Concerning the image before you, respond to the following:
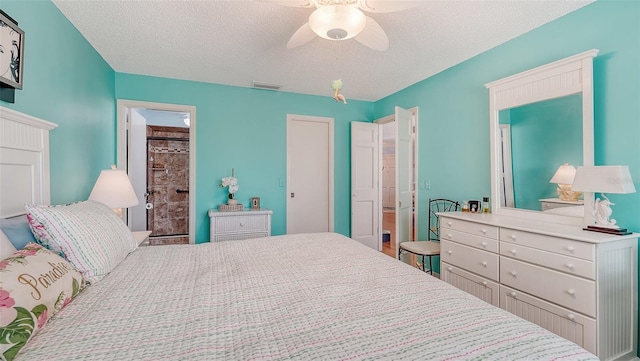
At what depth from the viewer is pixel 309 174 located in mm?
4328

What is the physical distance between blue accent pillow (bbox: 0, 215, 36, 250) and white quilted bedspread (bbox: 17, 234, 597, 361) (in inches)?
15.1

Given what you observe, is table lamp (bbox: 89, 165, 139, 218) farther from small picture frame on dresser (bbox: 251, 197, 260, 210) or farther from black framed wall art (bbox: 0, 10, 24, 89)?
small picture frame on dresser (bbox: 251, 197, 260, 210)

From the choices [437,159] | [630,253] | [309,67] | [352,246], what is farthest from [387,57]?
[630,253]

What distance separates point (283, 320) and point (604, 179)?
215 centimetres

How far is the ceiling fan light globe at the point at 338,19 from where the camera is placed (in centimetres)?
Answer: 157

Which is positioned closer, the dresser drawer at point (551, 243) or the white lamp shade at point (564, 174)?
the dresser drawer at point (551, 243)

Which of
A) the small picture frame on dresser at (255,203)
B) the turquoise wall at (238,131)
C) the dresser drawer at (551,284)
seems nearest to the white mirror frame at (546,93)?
the dresser drawer at (551,284)

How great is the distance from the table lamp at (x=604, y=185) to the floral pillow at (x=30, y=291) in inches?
111

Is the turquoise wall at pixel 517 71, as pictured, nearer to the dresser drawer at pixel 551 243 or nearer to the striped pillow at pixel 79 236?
the dresser drawer at pixel 551 243

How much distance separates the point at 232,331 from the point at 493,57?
3150 mm

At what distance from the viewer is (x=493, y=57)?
8.86 ft

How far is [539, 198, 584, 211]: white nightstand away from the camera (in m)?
2.08

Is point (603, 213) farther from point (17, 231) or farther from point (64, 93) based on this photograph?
point (64, 93)

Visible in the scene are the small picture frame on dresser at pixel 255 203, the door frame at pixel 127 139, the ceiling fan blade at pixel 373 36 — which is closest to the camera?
the ceiling fan blade at pixel 373 36
